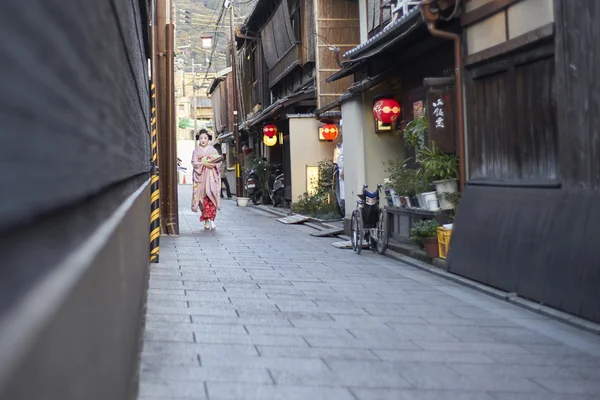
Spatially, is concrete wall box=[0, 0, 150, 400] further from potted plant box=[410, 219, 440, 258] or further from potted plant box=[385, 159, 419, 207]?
potted plant box=[385, 159, 419, 207]

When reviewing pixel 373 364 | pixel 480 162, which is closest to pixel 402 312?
pixel 373 364

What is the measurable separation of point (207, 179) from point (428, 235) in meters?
7.49

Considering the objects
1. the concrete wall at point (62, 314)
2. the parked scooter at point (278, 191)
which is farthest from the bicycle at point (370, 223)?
the parked scooter at point (278, 191)

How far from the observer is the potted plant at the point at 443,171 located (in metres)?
11.4

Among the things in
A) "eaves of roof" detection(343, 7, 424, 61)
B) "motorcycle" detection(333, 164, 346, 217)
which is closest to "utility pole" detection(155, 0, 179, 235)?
"eaves of roof" detection(343, 7, 424, 61)

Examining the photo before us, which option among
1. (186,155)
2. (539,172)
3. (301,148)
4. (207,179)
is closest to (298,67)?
(301,148)

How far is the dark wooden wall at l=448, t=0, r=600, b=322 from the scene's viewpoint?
7.37 metres

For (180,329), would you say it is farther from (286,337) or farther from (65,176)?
(65,176)

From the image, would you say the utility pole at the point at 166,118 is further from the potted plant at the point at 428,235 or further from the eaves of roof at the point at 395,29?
the potted plant at the point at 428,235

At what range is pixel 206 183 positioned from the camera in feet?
58.1

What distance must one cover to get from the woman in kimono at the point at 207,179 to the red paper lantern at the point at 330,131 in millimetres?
5677

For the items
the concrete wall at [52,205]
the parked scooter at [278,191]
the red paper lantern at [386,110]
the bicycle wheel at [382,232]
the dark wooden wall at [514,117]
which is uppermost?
the red paper lantern at [386,110]

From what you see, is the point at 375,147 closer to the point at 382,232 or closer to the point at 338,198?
the point at 382,232

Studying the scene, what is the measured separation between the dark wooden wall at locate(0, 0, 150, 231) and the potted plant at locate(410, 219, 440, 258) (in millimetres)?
9669
